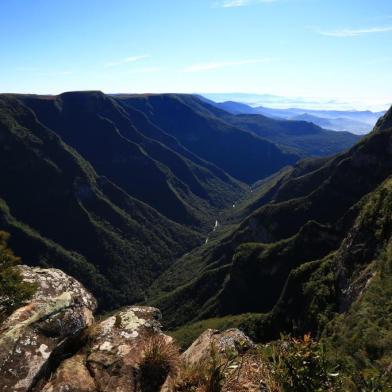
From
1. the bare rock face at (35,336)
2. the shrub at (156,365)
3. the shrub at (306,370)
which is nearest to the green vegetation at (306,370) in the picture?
the shrub at (306,370)

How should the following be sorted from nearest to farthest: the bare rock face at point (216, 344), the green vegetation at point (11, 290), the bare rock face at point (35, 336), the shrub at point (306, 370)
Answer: the shrub at point (306, 370) < the bare rock face at point (35, 336) < the bare rock face at point (216, 344) < the green vegetation at point (11, 290)

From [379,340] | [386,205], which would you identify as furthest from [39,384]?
[386,205]

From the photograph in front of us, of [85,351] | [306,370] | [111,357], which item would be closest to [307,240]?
[85,351]

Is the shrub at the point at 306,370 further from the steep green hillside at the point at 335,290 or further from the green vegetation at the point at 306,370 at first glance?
the steep green hillside at the point at 335,290

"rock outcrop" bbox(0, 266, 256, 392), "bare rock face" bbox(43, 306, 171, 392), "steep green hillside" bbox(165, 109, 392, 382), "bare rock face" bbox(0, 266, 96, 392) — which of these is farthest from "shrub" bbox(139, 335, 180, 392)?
"steep green hillside" bbox(165, 109, 392, 382)

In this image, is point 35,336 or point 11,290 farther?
point 11,290

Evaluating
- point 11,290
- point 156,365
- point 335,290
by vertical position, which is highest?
point 11,290

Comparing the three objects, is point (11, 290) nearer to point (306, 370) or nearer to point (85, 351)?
point (85, 351)
